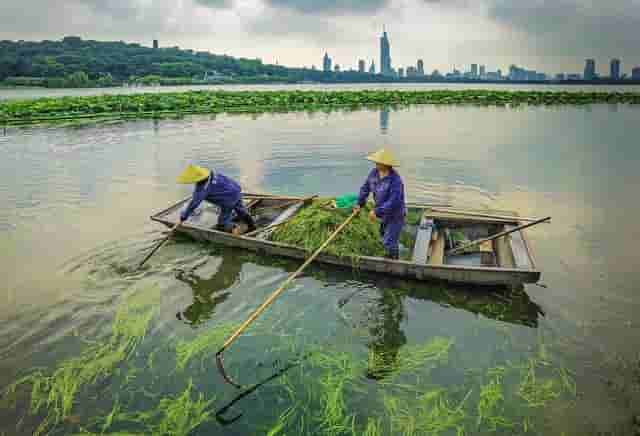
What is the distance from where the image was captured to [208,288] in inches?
228

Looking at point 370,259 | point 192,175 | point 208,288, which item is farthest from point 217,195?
point 370,259

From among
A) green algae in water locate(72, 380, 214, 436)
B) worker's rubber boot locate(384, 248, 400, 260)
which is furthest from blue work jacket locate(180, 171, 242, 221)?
green algae in water locate(72, 380, 214, 436)

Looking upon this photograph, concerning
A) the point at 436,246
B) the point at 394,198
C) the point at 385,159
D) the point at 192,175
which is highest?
the point at 385,159

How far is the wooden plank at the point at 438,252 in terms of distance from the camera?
19.3 feet

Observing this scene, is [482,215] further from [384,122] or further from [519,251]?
[384,122]

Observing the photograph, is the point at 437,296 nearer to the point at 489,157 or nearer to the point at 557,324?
the point at 557,324

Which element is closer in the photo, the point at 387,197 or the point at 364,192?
the point at 387,197

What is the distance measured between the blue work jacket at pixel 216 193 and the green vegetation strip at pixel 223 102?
22.0 meters

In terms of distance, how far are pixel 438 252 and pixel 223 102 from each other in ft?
97.9

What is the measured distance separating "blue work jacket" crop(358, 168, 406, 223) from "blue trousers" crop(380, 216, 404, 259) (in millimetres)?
43

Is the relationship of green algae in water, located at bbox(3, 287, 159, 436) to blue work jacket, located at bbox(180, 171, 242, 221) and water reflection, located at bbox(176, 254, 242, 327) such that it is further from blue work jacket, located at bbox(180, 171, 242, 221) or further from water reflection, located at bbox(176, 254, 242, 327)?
blue work jacket, located at bbox(180, 171, 242, 221)

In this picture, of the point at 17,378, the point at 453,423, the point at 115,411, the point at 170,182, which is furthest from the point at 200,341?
the point at 170,182

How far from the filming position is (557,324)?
4.82 meters

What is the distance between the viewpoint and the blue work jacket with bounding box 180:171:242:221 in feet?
20.5
